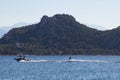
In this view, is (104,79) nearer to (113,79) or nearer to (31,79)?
(113,79)

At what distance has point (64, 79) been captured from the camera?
10775 centimetres

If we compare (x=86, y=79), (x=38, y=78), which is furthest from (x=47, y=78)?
(x=86, y=79)

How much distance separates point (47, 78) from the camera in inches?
4387

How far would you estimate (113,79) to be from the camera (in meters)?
107

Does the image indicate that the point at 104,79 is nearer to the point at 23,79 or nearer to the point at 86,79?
the point at 86,79

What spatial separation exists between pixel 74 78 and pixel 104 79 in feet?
25.5

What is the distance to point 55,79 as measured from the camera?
10806 cm

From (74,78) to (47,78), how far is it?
6.42 m

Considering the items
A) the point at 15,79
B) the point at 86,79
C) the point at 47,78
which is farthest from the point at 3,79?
the point at 86,79

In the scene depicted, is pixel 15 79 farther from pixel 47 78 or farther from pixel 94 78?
pixel 94 78

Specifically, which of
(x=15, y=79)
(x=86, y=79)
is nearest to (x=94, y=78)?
(x=86, y=79)

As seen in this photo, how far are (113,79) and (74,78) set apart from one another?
954 centimetres

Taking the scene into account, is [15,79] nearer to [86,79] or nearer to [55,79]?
[55,79]

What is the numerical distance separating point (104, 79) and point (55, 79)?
1124 centimetres
